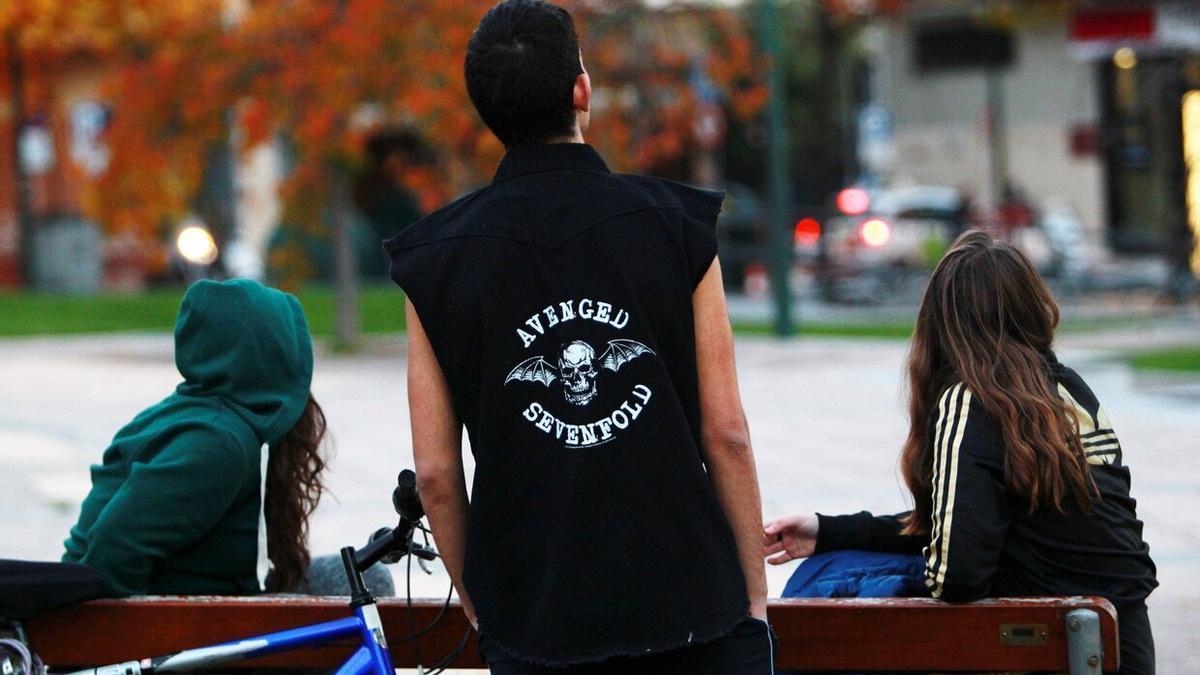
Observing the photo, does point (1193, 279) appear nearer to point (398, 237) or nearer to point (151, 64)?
point (151, 64)

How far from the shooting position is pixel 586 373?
8.89 ft

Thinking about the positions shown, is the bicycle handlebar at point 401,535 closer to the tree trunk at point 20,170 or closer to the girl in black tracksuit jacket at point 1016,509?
the girl in black tracksuit jacket at point 1016,509

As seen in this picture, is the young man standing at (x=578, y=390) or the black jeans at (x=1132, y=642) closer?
the young man standing at (x=578, y=390)

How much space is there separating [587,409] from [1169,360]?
11.5m

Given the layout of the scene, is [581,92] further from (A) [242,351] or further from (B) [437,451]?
(A) [242,351]

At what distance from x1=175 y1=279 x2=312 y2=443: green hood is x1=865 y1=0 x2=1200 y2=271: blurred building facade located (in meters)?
27.2

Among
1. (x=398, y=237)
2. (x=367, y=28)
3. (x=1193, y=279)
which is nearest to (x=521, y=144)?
(x=398, y=237)

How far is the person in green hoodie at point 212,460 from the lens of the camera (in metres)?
3.82

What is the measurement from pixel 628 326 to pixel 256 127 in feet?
47.1

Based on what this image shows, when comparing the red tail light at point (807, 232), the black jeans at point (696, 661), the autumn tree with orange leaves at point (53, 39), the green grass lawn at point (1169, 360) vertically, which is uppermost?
the autumn tree with orange leaves at point (53, 39)

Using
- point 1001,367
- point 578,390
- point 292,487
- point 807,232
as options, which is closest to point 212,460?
point 292,487

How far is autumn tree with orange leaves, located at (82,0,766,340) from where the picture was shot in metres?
16.1

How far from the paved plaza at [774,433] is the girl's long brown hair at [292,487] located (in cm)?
46

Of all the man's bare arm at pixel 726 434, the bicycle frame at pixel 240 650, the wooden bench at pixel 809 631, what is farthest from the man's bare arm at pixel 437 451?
the wooden bench at pixel 809 631
